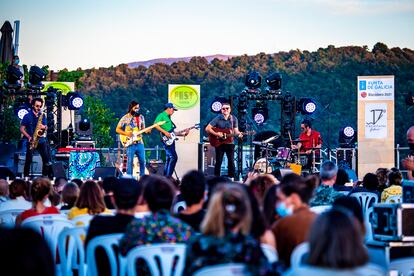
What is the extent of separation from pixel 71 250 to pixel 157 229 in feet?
4.83

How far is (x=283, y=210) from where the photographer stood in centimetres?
645

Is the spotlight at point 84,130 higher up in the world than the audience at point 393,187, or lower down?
higher up

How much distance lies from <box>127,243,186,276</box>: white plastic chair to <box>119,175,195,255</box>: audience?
0.91 feet

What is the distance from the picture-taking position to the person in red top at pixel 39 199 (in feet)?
26.1

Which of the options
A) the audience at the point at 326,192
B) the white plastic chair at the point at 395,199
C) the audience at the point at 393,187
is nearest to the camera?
the audience at the point at 326,192

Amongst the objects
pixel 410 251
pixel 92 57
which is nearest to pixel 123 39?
pixel 92 57

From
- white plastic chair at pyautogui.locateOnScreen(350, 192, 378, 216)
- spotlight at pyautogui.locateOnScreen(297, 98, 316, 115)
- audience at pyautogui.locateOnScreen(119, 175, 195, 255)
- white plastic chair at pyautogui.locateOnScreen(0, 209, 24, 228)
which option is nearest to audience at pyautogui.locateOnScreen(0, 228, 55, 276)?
audience at pyautogui.locateOnScreen(119, 175, 195, 255)

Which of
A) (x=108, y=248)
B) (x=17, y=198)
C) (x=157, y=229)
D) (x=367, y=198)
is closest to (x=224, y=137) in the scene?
(x=367, y=198)

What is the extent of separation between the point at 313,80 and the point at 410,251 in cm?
3718

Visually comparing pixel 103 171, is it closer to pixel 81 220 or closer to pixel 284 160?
pixel 284 160

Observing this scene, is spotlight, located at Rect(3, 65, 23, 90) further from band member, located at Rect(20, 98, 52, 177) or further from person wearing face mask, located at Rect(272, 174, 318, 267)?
person wearing face mask, located at Rect(272, 174, 318, 267)

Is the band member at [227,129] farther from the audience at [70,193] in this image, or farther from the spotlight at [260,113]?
the audience at [70,193]

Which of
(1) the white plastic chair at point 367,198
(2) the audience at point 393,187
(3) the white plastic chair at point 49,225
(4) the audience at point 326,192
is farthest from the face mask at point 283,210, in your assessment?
(1) the white plastic chair at point 367,198

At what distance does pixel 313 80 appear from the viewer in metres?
44.1
